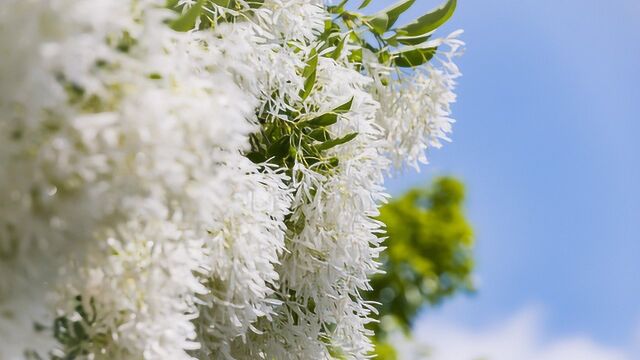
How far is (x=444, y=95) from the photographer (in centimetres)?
241

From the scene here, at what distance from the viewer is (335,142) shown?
2.12 meters

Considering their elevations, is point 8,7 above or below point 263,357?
above

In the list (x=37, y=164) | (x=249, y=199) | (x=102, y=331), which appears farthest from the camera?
(x=249, y=199)

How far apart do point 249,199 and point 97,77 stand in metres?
0.61

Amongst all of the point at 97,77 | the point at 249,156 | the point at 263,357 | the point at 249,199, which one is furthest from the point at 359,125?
the point at 97,77

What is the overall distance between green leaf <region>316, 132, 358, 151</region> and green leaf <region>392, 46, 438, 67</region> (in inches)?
16.3

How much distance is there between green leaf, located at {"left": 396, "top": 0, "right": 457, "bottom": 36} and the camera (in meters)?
2.46

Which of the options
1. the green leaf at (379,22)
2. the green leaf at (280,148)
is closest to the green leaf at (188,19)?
the green leaf at (280,148)

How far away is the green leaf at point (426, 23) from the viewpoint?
246 centimetres

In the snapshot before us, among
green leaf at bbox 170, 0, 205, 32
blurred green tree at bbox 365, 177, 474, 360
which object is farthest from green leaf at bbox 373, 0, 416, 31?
blurred green tree at bbox 365, 177, 474, 360

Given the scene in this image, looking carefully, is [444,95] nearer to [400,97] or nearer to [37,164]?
[400,97]

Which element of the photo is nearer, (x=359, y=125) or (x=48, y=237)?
(x=48, y=237)

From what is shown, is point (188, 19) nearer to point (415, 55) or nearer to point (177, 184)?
point (177, 184)

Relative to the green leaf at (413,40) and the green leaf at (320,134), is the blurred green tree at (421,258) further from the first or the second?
the green leaf at (320,134)
